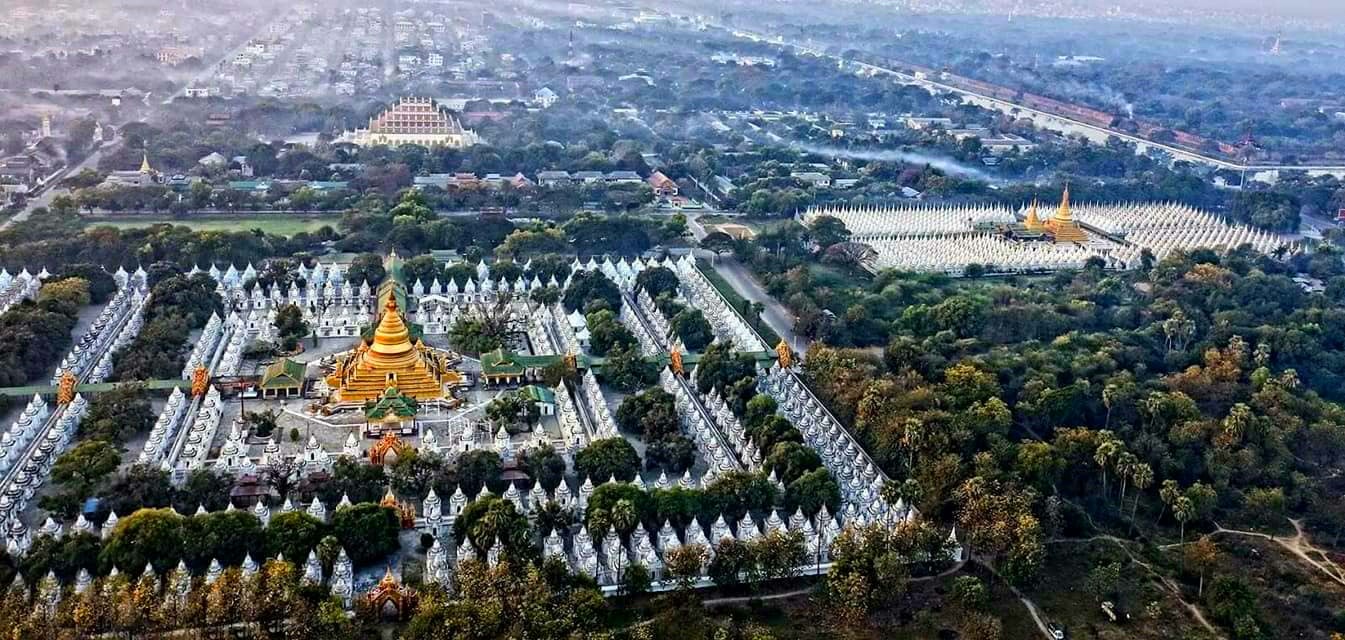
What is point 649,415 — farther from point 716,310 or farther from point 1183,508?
point 1183,508

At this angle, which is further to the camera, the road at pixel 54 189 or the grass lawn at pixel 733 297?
the road at pixel 54 189

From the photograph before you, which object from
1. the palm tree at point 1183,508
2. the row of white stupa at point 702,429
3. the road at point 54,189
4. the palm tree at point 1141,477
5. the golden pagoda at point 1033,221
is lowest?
the road at point 54,189

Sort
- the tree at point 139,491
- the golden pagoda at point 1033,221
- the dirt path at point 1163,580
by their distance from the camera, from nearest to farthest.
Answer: the dirt path at point 1163,580 → the tree at point 139,491 → the golden pagoda at point 1033,221

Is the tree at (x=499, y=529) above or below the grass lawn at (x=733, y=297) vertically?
above

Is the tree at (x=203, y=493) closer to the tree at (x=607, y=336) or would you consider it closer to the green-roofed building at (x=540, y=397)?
the green-roofed building at (x=540, y=397)

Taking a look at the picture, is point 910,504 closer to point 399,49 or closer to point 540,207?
point 540,207

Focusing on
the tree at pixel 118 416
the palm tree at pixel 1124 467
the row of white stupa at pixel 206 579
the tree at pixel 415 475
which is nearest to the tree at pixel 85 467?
the tree at pixel 118 416

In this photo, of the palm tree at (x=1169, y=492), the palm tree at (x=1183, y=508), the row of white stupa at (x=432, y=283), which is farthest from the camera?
the row of white stupa at (x=432, y=283)
